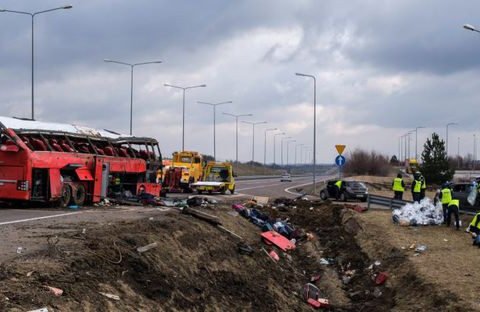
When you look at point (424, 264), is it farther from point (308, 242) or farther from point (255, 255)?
point (308, 242)

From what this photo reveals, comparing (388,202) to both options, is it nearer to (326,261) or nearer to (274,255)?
(326,261)

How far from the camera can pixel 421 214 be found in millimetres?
20906

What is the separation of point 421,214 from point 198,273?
1113 cm

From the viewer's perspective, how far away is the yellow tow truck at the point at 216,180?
1576 inches

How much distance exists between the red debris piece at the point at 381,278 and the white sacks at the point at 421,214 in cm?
621

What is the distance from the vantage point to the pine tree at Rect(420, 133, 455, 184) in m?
60.2

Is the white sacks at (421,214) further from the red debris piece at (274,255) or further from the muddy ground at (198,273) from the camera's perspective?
the red debris piece at (274,255)

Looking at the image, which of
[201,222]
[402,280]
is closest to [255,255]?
[201,222]

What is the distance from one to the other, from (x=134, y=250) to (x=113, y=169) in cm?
1314

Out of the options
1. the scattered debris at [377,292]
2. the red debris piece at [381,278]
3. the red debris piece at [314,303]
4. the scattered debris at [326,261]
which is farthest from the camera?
the scattered debris at [326,261]

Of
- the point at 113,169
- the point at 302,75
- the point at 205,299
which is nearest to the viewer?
the point at 205,299

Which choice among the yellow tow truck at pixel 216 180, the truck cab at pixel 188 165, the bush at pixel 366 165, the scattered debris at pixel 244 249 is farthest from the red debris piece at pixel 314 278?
the bush at pixel 366 165

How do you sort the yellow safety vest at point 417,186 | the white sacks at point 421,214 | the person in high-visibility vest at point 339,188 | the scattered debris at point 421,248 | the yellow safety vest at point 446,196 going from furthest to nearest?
the person in high-visibility vest at point 339,188
the yellow safety vest at point 417,186
the white sacks at point 421,214
the yellow safety vest at point 446,196
the scattered debris at point 421,248

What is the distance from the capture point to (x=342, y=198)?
38.3m
